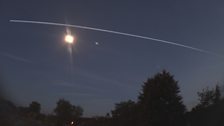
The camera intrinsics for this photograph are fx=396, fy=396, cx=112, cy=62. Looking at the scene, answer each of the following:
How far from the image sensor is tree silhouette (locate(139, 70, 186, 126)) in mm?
61688

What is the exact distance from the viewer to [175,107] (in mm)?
63500

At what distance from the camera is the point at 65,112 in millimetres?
130750

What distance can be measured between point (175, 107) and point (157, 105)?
3532mm

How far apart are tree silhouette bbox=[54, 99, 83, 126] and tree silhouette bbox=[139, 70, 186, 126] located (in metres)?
61.0

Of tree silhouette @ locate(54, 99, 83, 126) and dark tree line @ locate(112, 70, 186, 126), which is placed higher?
tree silhouette @ locate(54, 99, 83, 126)

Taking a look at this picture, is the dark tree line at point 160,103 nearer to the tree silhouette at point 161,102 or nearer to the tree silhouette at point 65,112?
the tree silhouette at point 161,102

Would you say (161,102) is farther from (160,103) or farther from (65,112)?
(65,112)

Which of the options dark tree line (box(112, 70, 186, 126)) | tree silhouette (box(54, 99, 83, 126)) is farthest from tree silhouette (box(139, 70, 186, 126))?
tree silhouette (box(54, 99, 83, 126))

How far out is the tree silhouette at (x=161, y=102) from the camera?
61.7m

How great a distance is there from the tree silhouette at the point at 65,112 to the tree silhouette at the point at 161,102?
200 ft

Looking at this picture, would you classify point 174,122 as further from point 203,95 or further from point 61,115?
point 61,115

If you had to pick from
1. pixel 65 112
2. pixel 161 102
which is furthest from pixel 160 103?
pixel 65 112

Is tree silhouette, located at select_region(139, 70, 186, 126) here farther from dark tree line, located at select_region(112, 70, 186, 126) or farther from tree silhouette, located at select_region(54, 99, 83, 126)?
tree silhouette, located at select_region(54, 99, 83, 126)

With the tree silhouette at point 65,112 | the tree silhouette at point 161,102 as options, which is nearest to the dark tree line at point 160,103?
the tree silhouette at point 161,102
